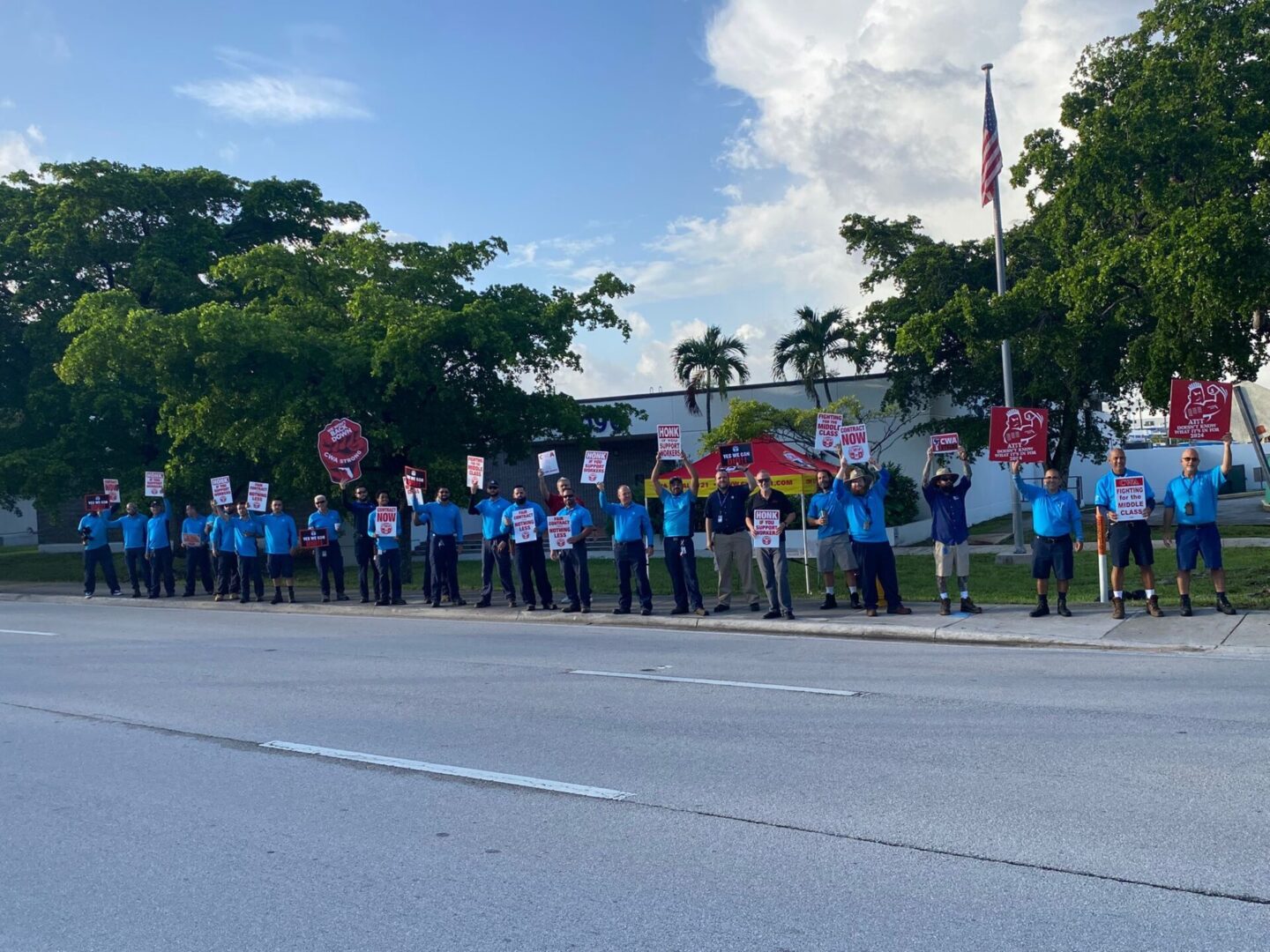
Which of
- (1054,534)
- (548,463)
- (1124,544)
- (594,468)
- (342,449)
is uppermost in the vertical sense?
(342,449)

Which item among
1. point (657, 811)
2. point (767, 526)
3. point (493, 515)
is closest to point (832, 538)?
point (767, 526)

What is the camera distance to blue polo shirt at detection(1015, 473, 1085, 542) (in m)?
13.7

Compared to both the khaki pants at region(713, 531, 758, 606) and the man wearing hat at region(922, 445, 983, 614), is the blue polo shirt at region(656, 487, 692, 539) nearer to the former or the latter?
the khaki pants at region(713, 531, 758, 606)

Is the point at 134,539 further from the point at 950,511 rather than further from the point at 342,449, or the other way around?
the point at 950,511

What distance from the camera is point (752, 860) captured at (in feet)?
17.2

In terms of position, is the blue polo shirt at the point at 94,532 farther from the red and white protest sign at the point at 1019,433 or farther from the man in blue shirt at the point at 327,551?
the red and white protest sign at the point at 1019,433

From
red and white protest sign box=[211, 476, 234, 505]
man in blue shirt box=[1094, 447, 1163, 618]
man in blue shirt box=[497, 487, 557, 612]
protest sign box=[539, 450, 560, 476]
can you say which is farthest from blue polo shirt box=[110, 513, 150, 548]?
man in blue shirt box=[1094, 447, 1163, 618]

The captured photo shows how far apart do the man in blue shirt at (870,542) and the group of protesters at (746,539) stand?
0.02 meters

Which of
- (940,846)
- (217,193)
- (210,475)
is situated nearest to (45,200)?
(217,193)

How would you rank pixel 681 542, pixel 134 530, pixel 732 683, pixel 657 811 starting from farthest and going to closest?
pixel 134 530, pixel 681 542, pixel 732 683, pixel 657 811

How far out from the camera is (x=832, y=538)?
51.3 feet

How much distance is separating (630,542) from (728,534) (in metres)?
1.41

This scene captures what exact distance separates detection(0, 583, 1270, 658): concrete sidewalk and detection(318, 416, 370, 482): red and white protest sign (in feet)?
9.72

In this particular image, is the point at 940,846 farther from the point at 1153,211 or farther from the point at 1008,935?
the point at 1153,211
